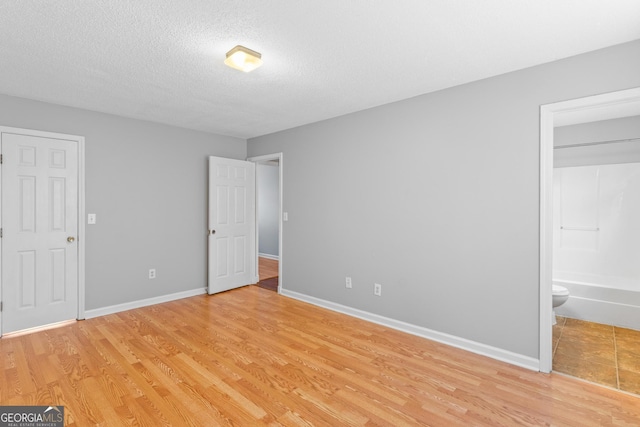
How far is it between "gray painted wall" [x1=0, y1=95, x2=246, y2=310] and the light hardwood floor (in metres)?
0.81

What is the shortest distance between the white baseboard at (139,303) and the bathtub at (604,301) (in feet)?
15.8

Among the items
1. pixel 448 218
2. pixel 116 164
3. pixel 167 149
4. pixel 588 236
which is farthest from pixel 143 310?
pixel 588 236

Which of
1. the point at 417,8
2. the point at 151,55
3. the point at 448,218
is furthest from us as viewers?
the point at 448,218

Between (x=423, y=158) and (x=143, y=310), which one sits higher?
(x=423, y=158)

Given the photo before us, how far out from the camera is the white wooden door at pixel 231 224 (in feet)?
15.1

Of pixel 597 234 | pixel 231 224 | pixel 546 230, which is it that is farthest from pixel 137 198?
pixel 597 234

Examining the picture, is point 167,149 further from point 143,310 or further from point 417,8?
point 417,8

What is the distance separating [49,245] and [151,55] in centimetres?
251

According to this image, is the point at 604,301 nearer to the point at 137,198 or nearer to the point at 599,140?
the point at 599,140

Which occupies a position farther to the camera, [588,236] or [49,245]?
[588,236]

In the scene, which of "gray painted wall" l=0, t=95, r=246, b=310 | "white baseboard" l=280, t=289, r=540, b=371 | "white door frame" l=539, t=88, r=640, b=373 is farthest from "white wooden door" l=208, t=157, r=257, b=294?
"white door frame" l=539, t=88, r=640, b=373

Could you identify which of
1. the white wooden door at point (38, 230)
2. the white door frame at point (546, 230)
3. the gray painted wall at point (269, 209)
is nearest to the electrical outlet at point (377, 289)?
the white door frame at point (546, 230)

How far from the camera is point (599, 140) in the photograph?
362cm

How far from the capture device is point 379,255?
11.5 feet
